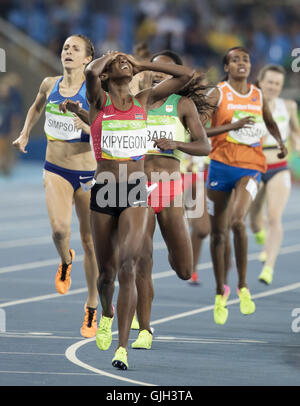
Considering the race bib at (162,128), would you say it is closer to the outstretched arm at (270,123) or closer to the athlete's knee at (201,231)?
the outstretched arm at (270,123)

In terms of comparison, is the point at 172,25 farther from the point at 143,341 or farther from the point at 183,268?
the point at 143,341

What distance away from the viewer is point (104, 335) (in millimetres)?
8227

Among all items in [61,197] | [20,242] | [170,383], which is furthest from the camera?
[20,242]

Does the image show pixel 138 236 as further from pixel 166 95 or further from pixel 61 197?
pixel 61 197

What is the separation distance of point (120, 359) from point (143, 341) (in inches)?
44.0

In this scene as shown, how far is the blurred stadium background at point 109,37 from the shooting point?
98.7ft

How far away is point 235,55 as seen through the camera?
11.0 meters

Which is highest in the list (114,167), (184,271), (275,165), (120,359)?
(114,167)

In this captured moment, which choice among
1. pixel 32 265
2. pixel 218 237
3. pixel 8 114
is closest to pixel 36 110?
pixel 218 237

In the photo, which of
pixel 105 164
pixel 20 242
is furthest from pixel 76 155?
pixel 20 242

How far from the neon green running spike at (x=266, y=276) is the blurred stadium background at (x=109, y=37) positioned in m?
16.3

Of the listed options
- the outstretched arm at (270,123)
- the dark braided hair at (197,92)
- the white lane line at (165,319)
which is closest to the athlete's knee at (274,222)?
the white lane line at (165,319)

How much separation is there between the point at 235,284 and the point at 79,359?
16.6 feet

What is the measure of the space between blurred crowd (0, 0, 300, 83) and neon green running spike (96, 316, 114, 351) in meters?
21.0
